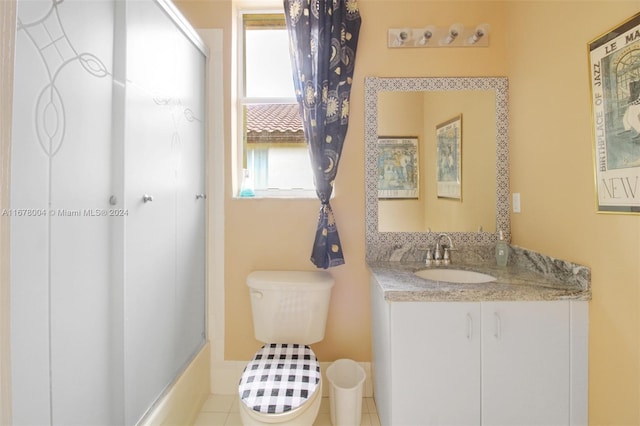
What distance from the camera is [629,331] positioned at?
1094 mm


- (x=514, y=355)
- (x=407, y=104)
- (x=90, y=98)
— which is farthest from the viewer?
(x=407, y=104)

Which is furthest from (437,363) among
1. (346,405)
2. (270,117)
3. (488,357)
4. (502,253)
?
(270,117)

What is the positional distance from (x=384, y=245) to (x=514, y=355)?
0.82m

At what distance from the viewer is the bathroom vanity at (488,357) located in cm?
126

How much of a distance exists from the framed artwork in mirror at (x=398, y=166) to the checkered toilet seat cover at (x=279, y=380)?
101cm

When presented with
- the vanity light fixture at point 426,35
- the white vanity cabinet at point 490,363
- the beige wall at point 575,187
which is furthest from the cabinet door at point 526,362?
the vanity light fixture at point 426,35

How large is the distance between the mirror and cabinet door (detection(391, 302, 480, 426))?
639 millimetres

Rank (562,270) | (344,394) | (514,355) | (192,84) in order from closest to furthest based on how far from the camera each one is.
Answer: (514,355), (562,270), (344,394), (192,84)

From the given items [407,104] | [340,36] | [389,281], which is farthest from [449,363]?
[340,36]

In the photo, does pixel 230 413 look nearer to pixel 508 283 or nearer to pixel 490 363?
pixel 490 363

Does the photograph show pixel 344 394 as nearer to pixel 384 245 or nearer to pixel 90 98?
pixel 384 245

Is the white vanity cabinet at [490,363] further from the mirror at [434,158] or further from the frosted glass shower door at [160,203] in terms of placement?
the frosted glass shower door at [160,203]

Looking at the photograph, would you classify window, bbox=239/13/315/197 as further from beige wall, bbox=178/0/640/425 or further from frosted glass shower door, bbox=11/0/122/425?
frosted glass shower door, bbox=11/0/122/425

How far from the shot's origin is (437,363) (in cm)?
127
